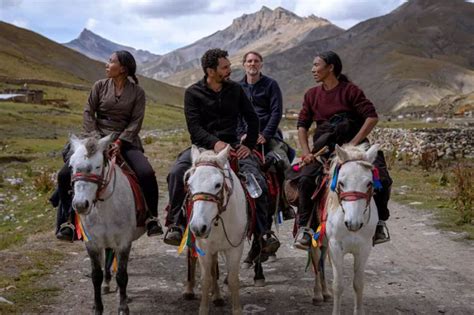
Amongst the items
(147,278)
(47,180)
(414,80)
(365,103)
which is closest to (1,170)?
(47,180)

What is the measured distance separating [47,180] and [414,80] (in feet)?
466


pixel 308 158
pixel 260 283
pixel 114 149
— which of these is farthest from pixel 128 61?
pixel 260 283

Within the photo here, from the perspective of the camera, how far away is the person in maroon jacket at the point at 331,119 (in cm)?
616

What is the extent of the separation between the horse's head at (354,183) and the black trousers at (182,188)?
4.06 ft

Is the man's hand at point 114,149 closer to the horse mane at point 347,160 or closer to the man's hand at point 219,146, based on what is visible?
the man's hand at point 219,146

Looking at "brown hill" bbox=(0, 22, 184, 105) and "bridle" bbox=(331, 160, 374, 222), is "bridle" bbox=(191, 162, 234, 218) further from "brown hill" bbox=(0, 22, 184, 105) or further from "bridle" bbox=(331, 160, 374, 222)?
"brown hill" bbox=(0, 22, 184, 105)

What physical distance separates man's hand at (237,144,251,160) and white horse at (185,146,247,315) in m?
0.43

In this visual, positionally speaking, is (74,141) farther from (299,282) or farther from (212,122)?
(299,282)

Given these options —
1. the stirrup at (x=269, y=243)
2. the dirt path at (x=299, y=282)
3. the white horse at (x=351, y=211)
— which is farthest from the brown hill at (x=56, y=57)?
the white horse at (x=351, y=211)

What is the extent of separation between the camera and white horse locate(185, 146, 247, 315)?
4801 millimetres

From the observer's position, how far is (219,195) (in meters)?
4.98

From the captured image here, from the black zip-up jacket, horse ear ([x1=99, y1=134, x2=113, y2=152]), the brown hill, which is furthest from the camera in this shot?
the brown hill

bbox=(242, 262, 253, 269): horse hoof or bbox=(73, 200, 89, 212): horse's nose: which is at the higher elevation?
bbox=(73, 200, 89, 212): horse's nose

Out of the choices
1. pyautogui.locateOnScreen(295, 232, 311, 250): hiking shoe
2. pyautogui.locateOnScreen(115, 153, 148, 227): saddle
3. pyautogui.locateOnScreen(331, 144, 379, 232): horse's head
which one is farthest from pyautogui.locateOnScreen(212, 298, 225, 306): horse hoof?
pyautogui.locateOnScreen(331, 144, 379, 232): horse's head
